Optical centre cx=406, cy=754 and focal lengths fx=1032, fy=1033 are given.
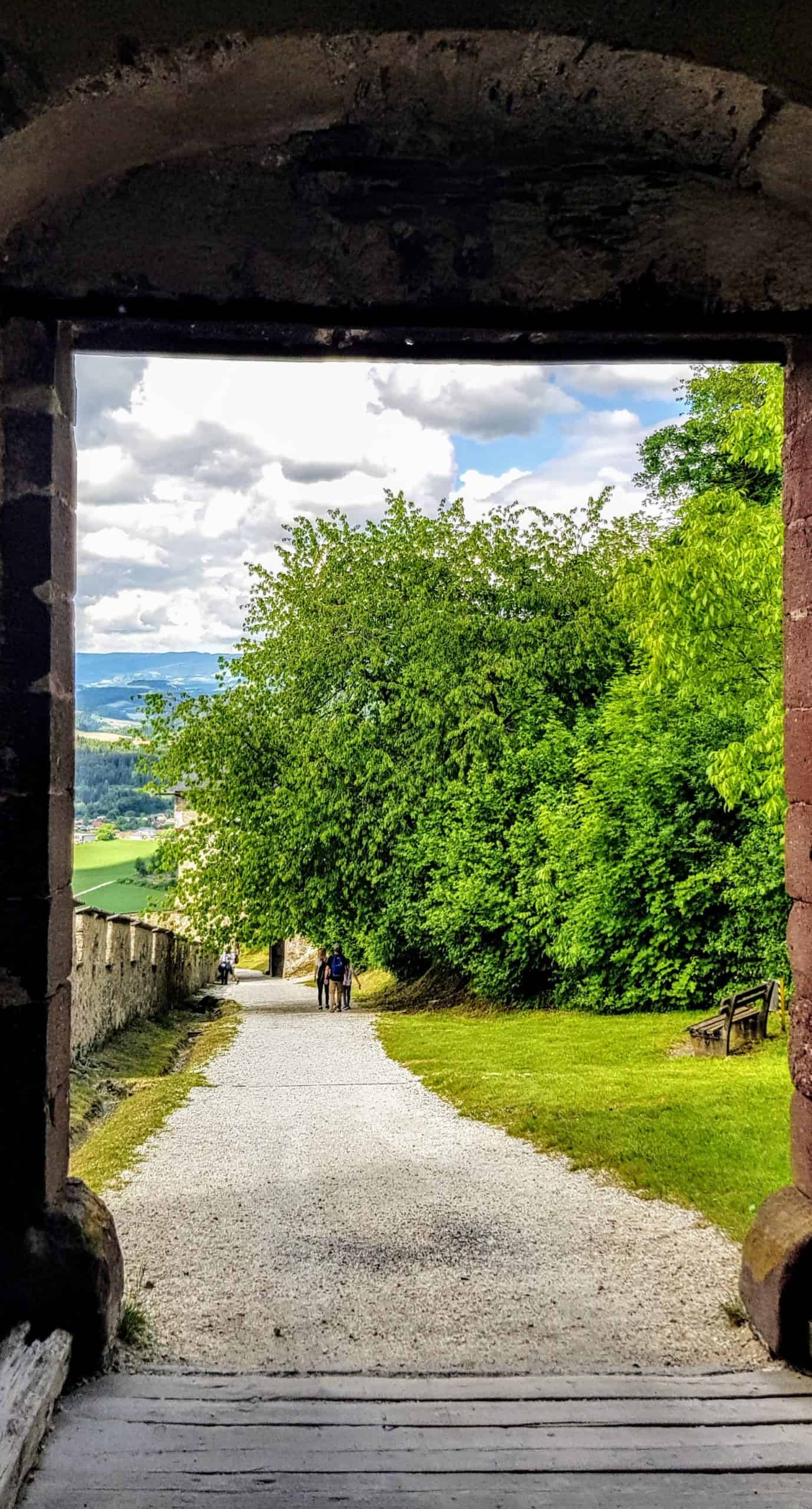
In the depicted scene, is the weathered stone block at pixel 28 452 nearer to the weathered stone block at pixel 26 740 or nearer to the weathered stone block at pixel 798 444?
the weathered stone block at pixel 26 740

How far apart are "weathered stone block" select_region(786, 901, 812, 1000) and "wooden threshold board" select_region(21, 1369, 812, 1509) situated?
1205 millimetres

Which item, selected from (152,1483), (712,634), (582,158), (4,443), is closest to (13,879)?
(4,443)

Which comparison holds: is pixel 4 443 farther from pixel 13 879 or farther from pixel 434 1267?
pixel 434 1267

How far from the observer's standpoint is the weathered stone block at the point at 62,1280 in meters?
3.05

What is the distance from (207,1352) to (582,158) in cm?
409

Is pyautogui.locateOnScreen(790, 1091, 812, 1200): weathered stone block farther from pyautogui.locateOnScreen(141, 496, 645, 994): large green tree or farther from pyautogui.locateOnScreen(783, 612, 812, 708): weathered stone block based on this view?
pyautogui.locateOnScreen(141, 496, 645, 994): large green tree

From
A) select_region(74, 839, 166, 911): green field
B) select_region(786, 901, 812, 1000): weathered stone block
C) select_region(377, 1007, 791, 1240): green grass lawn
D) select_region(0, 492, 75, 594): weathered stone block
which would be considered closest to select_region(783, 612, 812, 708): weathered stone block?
select_region(786, 901, 812, 1000): weathered stone block

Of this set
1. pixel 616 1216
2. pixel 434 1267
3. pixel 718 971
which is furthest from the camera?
pixel 718 971

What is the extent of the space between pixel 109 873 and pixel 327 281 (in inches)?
1611

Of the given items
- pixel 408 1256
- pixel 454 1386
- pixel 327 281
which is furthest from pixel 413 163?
pixel 408 1256

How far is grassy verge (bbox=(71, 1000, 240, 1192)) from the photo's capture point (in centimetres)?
707

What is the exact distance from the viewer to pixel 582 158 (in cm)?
313

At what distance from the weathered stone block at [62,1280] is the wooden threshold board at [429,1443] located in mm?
152

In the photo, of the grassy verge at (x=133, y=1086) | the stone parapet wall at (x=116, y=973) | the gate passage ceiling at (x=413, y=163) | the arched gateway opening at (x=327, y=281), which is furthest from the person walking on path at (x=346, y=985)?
the gate passage ceiling at (x=413, y=163)
